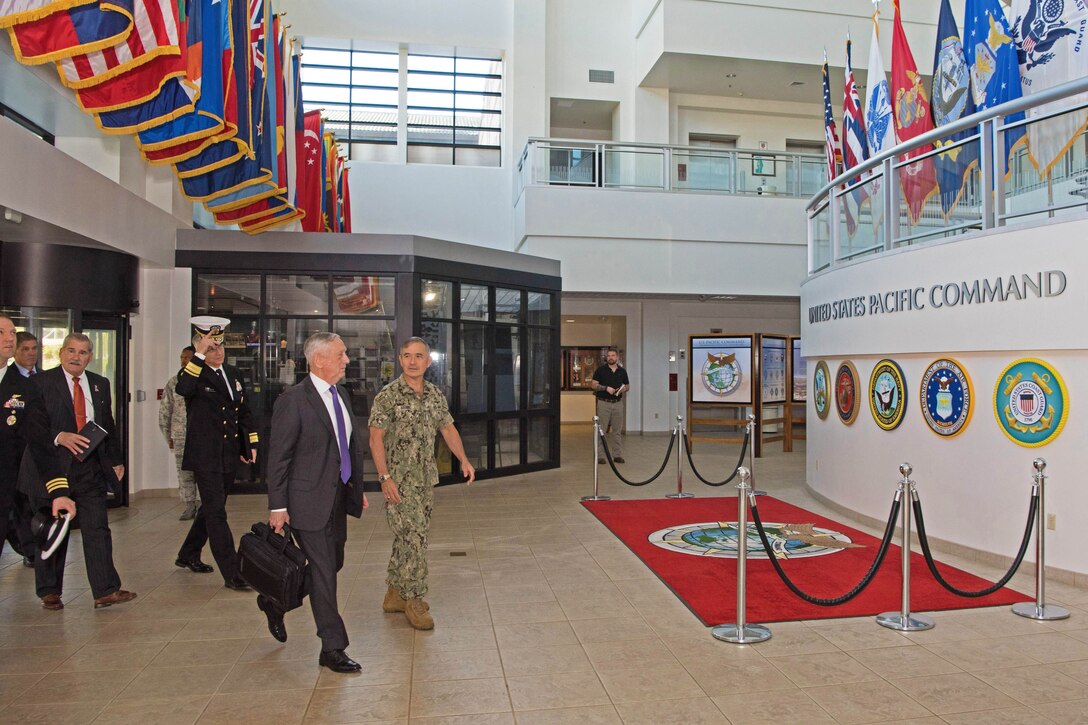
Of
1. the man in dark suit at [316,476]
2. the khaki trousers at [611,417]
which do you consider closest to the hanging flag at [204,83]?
the man in dark suit at [316,476]

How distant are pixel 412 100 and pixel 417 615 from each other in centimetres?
1645

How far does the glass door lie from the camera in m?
9.04

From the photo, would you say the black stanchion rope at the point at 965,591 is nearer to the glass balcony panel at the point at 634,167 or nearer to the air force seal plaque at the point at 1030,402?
the air force seal plaque at the point at 1030,402

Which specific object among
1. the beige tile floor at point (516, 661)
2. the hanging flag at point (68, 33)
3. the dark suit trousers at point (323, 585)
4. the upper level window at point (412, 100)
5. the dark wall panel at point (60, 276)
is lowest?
the beige tile floor at point (516, 661)

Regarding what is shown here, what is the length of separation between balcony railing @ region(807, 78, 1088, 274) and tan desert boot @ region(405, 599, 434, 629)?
18.6 ft

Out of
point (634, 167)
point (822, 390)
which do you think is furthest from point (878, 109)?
point (634, 167)

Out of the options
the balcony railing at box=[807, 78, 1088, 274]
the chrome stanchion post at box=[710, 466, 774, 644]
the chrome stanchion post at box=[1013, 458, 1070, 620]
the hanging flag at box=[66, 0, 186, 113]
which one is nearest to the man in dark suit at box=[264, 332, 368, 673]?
the chrome stanchion post at box=[710, 466, 774, 644]

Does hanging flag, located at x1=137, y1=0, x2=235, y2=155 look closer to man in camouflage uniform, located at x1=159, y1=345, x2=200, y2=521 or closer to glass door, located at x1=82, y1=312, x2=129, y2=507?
man in camouflage uniform, located at x1=159, y1=345, x2=200, y2=521

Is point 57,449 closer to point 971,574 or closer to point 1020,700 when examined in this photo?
point 1020,700

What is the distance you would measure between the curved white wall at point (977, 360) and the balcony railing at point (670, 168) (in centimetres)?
700

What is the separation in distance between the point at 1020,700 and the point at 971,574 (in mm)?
2510

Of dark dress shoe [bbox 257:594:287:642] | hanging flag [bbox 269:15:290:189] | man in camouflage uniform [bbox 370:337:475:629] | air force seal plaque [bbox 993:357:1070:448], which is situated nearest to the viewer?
dark dress shoe [bbox 257:594:287:642]

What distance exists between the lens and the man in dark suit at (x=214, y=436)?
5691mm

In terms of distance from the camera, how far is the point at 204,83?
6.70 meters
